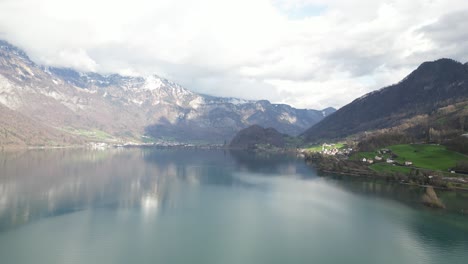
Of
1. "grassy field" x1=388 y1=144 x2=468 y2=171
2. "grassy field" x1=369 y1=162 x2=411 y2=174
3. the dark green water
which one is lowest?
the dark green water

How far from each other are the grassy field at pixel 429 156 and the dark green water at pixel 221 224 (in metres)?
18.0

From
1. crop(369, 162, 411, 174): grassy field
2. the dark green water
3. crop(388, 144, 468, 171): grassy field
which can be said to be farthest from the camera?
crop(369, 162, 411, 174): grassy field

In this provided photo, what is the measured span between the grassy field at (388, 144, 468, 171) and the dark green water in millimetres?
18037

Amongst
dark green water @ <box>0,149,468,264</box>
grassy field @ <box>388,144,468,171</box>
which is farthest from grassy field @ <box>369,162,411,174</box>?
dark green water @ <box>0,149,468,264</box>

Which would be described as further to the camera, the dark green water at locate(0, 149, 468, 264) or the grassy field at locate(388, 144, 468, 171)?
the grassy field at locate(388, 144, 468, 171)

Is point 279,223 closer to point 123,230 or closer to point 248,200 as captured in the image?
point 248,200

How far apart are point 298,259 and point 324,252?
14.3ft

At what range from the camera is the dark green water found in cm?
3997

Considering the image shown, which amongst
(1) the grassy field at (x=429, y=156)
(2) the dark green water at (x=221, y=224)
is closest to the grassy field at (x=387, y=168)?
(1) the grassy field at (x=429, y=156)

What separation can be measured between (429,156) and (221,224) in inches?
3145

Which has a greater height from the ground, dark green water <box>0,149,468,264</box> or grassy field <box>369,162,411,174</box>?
grassy field <box>369,162,411,174</box>

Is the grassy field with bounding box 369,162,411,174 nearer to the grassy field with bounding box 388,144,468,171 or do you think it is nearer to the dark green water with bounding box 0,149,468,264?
the grassy field with bounding box 388,144,468,171

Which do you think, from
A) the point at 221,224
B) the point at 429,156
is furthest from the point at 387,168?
the point at 221,224

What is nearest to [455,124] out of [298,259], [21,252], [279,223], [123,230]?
[279,223]
